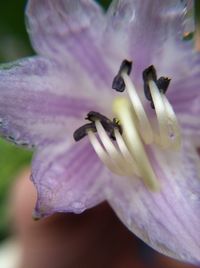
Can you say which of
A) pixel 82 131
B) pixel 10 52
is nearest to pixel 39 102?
pixel 82 131

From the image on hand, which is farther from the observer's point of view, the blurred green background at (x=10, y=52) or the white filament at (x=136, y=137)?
the blurred green background at (x=10, y=52)

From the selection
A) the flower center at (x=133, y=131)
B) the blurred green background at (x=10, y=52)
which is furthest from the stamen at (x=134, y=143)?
the blurred green background at (x=10, y=52)

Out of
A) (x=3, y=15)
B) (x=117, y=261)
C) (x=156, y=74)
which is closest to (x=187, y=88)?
(x=156, y=74)

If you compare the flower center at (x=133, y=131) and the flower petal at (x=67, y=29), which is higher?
the flower petal at (x=67, y=29)

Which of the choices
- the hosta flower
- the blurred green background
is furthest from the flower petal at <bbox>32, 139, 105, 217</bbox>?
the blurred green background

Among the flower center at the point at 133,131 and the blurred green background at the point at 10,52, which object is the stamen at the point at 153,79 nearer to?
the flower center at the point at 133,131

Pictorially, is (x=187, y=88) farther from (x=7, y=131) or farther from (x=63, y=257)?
(x=63, y=257)

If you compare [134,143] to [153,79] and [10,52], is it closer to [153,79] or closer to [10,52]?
[153,79]
